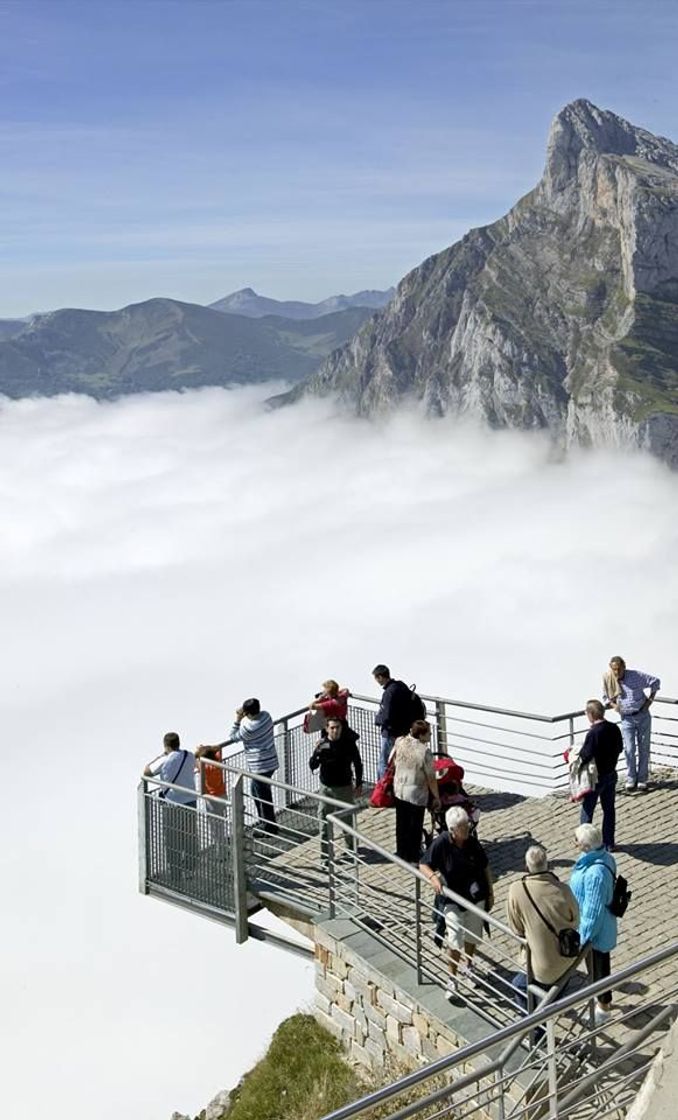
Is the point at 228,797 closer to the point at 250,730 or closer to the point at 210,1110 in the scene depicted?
the point at 250,730

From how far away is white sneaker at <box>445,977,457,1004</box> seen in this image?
971cm

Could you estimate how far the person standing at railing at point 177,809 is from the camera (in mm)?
12891

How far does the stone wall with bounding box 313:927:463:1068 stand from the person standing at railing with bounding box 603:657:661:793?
5018mm

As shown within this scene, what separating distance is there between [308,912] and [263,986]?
376ft

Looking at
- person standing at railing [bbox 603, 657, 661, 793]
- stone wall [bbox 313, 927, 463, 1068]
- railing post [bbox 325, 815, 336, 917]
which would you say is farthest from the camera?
person standing at railing [bbox 603, 657, 661, 793]

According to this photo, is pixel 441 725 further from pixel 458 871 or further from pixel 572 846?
pixel 458 871

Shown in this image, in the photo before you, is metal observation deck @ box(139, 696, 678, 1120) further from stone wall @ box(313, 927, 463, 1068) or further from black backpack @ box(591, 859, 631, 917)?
Answer: black backpack @ box(591, 859, 631, 917)

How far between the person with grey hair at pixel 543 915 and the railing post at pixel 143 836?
556 cm

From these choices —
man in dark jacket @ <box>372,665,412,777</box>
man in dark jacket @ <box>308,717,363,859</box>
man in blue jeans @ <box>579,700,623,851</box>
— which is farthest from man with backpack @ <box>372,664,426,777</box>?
man in blue jeans @ <box>579,700,623,851</box>

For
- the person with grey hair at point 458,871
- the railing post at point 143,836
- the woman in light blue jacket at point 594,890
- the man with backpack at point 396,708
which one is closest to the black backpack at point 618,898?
the woman in light blue jacket at point 594,890

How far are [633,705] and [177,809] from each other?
569 centimetres

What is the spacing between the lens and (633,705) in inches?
566

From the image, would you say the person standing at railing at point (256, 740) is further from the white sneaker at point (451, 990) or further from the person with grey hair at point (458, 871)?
the person with grey hair at point (458, 871)

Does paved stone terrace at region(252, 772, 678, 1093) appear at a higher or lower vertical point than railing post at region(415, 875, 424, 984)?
lower
